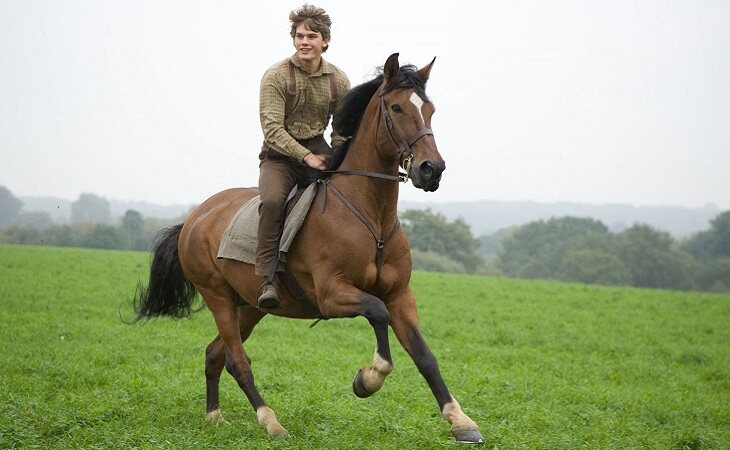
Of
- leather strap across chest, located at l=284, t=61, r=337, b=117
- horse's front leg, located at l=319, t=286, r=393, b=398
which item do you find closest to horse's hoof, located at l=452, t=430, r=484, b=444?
horse's front leg, located at l=319, t=286, r=393, b=398

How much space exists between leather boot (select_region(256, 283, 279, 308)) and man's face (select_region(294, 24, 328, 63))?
7.18ft

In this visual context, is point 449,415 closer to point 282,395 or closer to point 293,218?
point 293,218

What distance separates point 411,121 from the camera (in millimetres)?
6352

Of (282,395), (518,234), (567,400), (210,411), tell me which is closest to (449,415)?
(210,411)

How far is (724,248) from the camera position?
82.1m

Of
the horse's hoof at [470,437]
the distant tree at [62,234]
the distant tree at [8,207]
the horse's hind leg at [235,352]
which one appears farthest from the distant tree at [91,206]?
the horse's hoof at [470,437]

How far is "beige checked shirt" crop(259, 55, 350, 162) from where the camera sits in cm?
734

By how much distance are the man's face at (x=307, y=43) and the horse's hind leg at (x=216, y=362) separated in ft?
10.1

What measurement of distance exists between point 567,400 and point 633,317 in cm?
1328

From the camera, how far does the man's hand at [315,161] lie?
723 cm

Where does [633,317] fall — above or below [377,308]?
below

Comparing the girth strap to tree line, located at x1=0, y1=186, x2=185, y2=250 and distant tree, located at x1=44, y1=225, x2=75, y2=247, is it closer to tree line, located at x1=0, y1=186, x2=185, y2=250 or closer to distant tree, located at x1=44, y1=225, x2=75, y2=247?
tree line, located at x1=0, y1=186, x2=185, y2=250

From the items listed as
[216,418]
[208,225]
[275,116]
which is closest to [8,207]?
[208,225]

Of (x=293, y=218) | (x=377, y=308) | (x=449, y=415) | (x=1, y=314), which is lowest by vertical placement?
(x=1, y=314)
